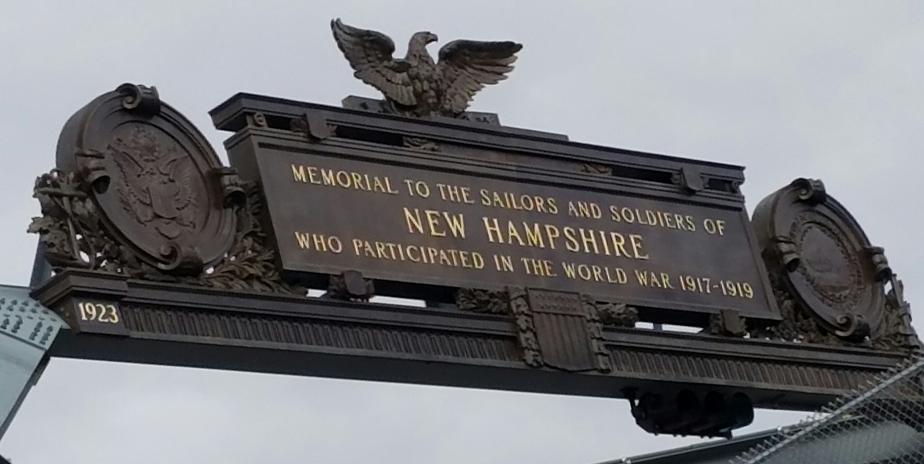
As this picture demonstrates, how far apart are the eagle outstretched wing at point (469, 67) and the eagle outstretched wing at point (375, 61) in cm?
38

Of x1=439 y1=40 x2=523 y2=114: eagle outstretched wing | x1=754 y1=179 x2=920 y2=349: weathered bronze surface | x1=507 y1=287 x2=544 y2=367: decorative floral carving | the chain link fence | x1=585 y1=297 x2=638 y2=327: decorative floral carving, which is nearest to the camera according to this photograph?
the chain link fence

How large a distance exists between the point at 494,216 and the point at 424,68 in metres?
1.22

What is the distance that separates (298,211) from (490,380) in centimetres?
193

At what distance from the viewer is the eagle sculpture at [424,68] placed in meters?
19.8

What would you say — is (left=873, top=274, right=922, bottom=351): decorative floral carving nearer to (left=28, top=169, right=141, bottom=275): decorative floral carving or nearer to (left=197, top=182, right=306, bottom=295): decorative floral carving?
(left=197, top=182, right=306, bottom=295): decorative floral carving

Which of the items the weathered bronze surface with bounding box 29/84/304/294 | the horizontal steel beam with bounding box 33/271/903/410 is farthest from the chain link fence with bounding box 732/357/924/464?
the weathered bronze surface with bounding box 29/84/304/294

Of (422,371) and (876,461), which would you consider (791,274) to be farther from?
(422,371)

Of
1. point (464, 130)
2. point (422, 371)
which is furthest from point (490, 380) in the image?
point (464, 130)

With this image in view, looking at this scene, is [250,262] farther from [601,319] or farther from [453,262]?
[601,319]

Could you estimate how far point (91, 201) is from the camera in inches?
696

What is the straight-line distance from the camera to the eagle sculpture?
19781 mm

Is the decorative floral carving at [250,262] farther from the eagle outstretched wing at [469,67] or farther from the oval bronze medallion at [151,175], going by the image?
the eagle outstretched wing at [469,67]

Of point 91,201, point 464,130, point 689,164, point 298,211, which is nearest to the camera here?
point 91,201

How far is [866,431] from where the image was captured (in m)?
20.1
